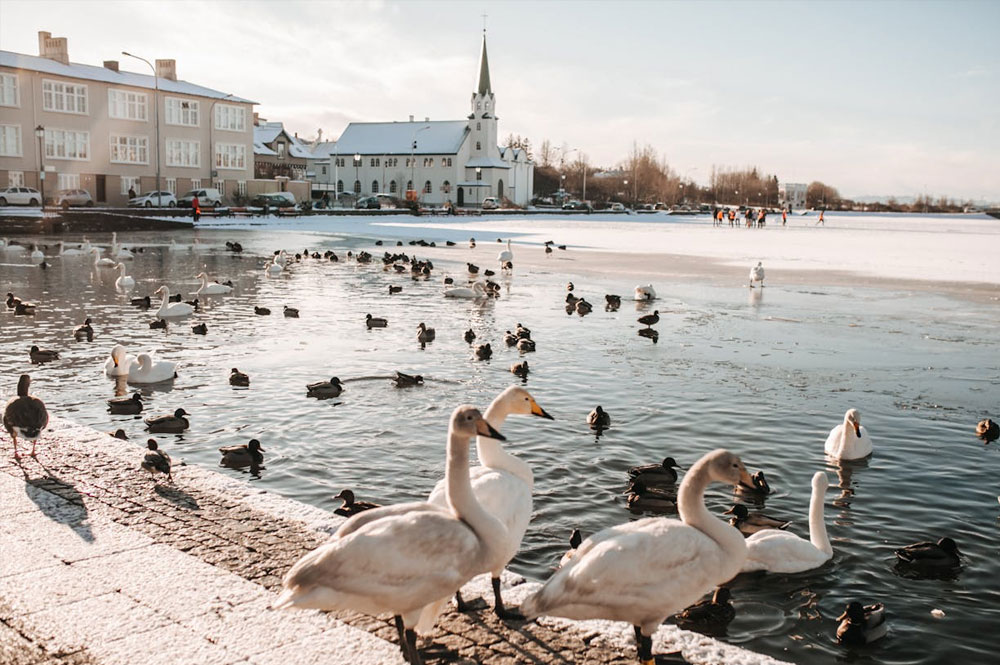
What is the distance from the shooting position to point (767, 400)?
13219mm

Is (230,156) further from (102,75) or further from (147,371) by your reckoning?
(147,371)

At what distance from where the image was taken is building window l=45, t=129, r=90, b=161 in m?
69.2

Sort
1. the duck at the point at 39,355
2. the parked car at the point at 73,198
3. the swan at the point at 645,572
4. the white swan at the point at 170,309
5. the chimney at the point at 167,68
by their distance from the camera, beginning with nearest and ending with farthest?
the swan at the point at 645,572, the duck at the point at 39,355, the white swan at the point at 170,309, the parked car at the point at 73,198, the chimney at the point at 167,68

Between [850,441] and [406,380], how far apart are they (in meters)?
6.59

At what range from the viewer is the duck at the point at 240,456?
9641mm

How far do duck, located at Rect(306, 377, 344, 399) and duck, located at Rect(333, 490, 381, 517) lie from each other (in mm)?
4586

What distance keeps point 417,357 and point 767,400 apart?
6.44m

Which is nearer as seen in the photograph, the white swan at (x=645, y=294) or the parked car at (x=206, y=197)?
the white swan at (x=645, y=294)

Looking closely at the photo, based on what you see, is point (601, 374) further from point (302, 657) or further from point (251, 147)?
point (251, 147)

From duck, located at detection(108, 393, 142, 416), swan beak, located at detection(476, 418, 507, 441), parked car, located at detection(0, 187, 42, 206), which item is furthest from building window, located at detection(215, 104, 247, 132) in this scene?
swan beak, located at detection(476, 418, 507, 441)

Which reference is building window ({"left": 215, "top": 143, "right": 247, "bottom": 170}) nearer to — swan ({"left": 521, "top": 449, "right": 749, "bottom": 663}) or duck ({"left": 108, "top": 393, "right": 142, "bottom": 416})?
duck ({"left": 108, "top": 393, "right": 142, "bottom": 416})

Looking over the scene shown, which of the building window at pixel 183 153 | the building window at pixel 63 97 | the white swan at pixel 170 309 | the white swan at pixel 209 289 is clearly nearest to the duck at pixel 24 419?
the white swan at pixel 170 309

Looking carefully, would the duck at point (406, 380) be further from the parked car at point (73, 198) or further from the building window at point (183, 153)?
the building window at point (183, 153)

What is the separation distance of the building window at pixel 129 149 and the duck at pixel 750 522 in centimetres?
7631
